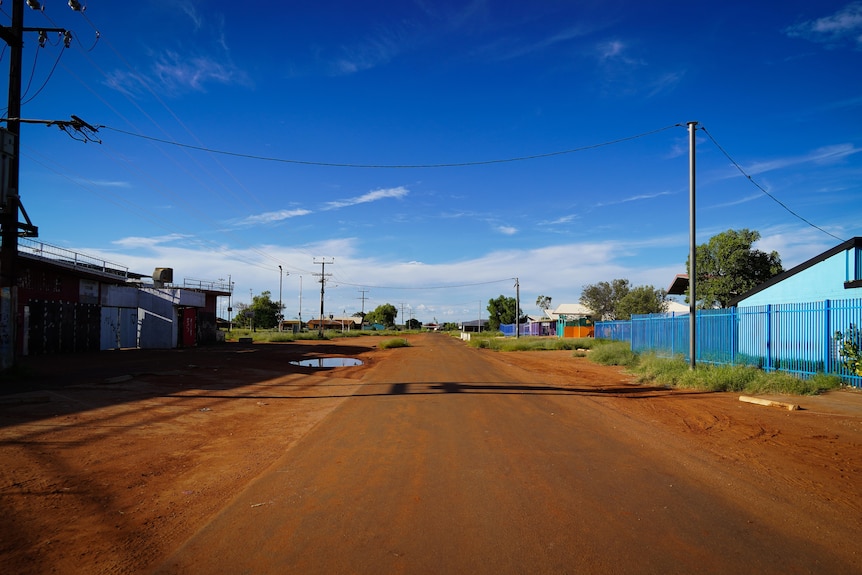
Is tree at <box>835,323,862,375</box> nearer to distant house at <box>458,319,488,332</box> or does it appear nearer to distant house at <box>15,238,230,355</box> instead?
distant house at <box>15,238,230,355</box>

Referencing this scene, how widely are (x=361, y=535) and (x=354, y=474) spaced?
5.88 ft

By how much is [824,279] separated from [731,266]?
18.2 meters

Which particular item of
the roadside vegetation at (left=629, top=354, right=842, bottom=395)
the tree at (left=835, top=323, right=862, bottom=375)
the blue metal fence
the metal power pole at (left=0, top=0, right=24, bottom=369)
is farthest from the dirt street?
the metal power pole at (left=0, top=0, right=24, bottom=369)

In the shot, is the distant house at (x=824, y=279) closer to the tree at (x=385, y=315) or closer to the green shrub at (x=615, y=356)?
the green shrub at (x=615, y=356)

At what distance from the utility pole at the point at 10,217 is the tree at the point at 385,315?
148657mm

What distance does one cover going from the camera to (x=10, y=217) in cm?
1444

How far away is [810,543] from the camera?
4094 millimetres

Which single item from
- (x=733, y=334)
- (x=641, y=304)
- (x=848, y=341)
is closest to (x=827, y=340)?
(x=848, y=341)

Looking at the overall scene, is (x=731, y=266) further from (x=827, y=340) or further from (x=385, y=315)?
(x=385, y=315)

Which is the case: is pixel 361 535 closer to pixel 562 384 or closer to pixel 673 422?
pixel 673 422

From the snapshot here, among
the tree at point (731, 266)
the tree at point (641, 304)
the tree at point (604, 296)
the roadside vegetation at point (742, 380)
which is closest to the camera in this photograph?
the roadside vegetation at point (742, 380)

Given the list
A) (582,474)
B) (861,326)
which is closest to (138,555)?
(582,474)

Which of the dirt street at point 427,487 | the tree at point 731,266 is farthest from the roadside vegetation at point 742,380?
the tree at point 731,266

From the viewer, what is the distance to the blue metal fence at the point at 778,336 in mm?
13656
